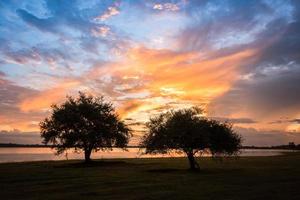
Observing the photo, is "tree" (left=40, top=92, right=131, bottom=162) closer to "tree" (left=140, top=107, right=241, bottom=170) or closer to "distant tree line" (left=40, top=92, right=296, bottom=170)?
"distant tree line" (left=40, top=92, right=296, bottom=170)

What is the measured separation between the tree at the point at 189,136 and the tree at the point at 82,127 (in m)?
22.0

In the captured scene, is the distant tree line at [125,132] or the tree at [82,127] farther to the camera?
the tree at [82,127]

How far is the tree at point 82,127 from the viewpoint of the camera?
81688 mm

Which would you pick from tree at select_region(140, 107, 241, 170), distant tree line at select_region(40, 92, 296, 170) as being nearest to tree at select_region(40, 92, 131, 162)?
distant tree line at select_region(40, 92, 296, 170)

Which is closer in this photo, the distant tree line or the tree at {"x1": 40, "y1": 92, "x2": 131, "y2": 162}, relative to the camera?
the distant tree line

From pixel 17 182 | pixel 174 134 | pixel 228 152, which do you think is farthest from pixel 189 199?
pixel 228 152

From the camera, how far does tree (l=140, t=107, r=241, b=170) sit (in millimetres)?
58688

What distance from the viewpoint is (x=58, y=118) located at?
82.1 metres

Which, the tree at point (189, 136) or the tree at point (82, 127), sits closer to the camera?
the tree at point (189, 136)

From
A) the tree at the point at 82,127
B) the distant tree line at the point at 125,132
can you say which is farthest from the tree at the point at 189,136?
the tree at the point at 82,127

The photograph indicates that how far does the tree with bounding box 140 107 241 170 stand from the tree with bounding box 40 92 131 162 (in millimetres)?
22004

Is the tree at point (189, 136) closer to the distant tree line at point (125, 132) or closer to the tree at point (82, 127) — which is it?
the distant tree line at point (125, 132)

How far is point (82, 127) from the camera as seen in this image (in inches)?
3253

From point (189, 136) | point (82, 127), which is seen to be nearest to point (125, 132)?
point (82, 127)
